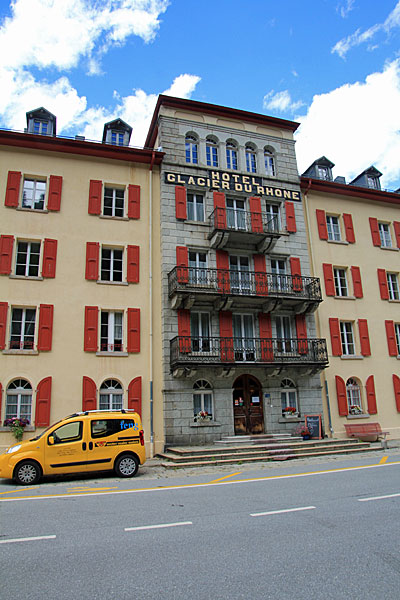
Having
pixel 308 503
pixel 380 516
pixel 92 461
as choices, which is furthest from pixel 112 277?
pixel 380 516

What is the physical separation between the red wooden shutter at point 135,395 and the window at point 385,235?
15688mm

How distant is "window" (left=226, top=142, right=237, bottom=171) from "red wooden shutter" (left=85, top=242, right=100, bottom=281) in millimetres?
7975

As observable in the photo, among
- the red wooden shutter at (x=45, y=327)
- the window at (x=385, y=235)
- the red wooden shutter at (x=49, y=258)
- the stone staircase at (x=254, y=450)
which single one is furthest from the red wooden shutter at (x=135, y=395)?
the window at (x=385, y=235)

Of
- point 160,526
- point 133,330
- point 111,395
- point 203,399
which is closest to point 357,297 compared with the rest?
point 203,399

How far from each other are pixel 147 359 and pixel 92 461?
6142 millimetres

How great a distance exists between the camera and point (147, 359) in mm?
17922

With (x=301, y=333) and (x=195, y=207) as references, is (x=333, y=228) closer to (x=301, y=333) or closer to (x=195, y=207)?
(x=301, y=333)

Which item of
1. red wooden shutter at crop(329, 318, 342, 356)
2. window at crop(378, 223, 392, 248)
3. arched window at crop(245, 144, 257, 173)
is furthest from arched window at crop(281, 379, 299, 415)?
arched window at crop(245, 144, 257, 173)

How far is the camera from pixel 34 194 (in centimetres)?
1855

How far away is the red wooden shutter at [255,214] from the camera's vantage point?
20352mm

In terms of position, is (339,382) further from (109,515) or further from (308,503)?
(109,515)

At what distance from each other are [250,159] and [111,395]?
13.4 meters

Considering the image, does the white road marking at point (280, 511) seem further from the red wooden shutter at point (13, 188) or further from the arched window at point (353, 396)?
the red wooden shutter at point (13, 188)

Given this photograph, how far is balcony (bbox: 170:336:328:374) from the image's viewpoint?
697 inches
